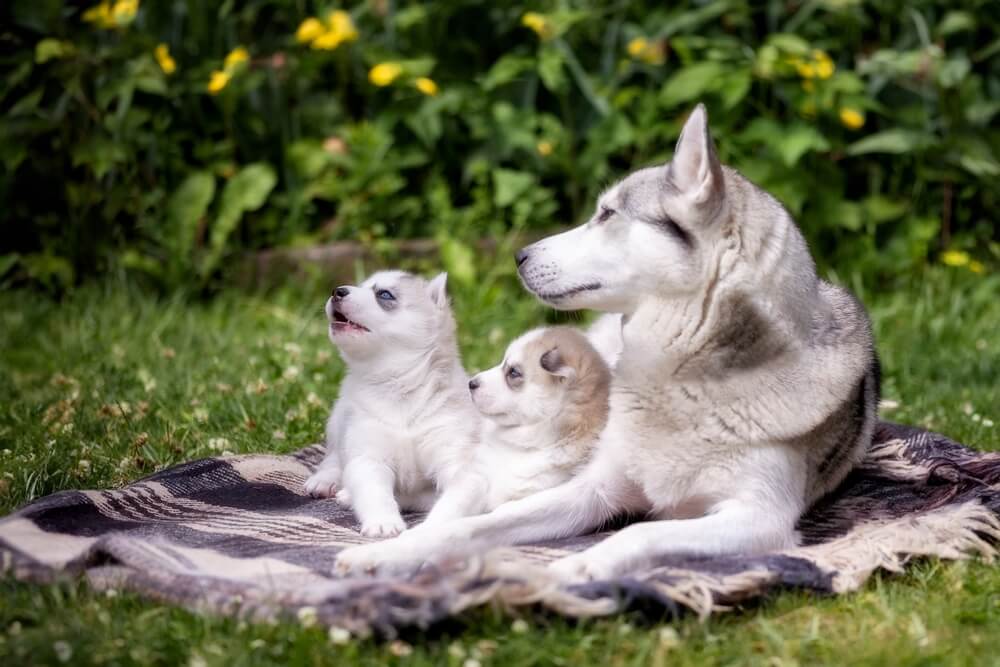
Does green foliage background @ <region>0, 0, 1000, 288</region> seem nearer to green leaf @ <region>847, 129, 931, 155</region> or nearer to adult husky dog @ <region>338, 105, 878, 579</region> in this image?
green leaf @ <region>847, 129, 931, 155</region>

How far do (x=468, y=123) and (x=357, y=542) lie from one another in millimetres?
4333

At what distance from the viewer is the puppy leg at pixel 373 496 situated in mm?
3502

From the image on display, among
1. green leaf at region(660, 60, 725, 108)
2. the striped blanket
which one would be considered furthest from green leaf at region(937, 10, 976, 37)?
the striped blanket

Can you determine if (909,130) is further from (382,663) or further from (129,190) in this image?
(382,663)

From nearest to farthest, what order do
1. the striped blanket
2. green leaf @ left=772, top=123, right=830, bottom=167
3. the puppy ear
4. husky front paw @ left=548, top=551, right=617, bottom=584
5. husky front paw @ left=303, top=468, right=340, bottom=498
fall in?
the striped blanket < husky front paw @ left=548, top=551, right=617, bottom=584 < the puppy ear < husky front paw @ left=303, top=468, right=340, bottom=498 < green leaf @ left=772, top=123, right=830, bottom=167

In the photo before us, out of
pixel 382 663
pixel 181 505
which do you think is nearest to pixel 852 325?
pixel 382 663

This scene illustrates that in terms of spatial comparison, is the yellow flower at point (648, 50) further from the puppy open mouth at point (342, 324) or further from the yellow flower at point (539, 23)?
the puppy open mouth at point (342, 324)

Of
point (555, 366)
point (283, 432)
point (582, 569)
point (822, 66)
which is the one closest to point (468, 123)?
point (822, 66)

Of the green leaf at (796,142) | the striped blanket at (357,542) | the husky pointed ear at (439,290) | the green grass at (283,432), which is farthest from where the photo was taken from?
the green leaf at (796,142)

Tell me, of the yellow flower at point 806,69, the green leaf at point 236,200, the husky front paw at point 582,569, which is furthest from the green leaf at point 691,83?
the husky front paw at point 582,569

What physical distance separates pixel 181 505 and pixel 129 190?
3.62m

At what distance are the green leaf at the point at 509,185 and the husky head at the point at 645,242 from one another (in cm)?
334

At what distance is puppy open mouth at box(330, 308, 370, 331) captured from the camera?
4039mm

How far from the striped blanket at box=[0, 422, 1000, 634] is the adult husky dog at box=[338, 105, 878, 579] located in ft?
0.50
